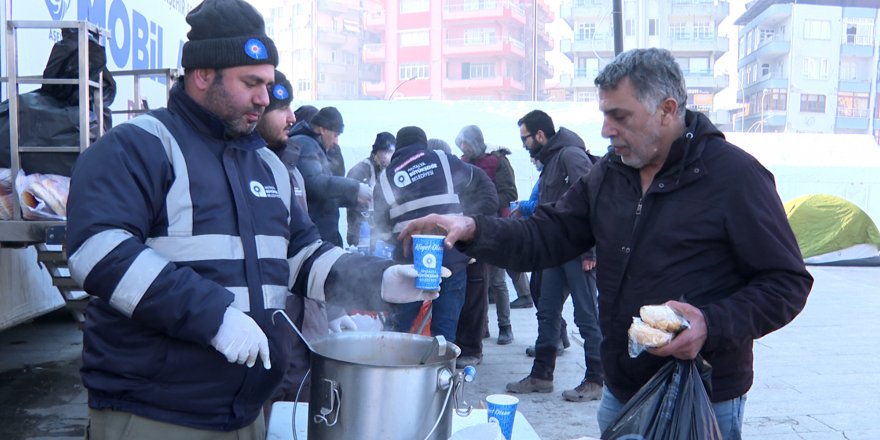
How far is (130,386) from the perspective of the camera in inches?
A: 82.2

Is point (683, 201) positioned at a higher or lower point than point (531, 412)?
higher

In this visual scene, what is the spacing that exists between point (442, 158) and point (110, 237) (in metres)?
3.94

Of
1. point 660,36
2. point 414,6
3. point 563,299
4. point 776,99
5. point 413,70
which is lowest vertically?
point 563,299

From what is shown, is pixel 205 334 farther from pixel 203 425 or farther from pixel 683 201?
pixel 683 201

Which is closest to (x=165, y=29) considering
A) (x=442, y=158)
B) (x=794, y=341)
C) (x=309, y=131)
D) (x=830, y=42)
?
(x=309, y=131)

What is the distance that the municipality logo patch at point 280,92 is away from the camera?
3.83 m

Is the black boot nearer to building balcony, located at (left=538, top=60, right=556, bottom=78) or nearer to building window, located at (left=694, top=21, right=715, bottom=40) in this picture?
building window, located at (left=694, top=21, right=715, bottom=40)

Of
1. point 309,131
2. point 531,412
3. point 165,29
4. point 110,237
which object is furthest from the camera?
point 165,29

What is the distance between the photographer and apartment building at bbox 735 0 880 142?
5769cm

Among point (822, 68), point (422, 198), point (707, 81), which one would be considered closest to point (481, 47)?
point (707, 81)

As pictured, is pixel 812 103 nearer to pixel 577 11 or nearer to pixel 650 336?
pixel 577 11

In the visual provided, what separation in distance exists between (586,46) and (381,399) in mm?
60859

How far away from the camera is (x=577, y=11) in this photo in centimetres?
6094

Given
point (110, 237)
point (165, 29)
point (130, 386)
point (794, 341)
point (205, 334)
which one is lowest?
point (794, 341)
